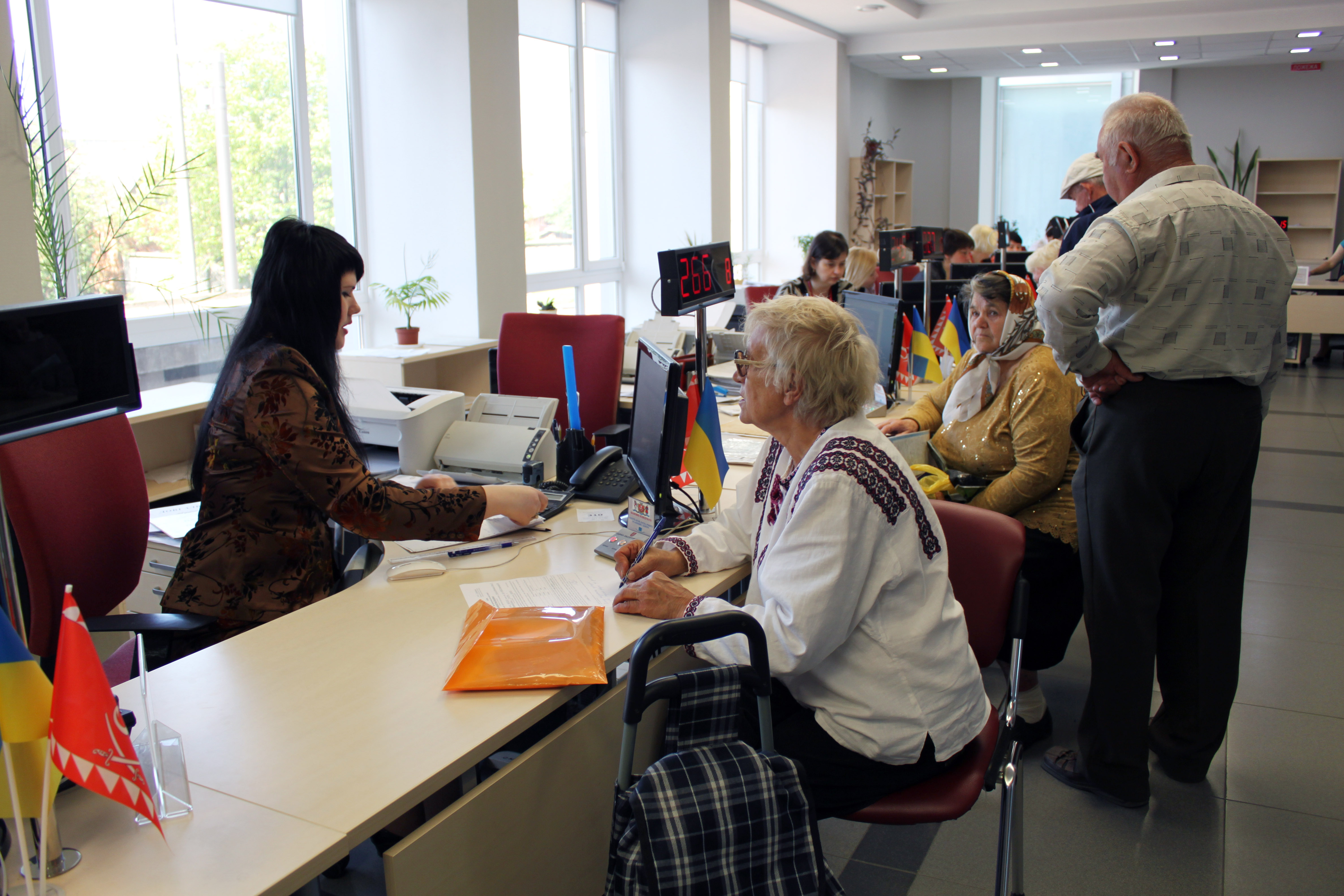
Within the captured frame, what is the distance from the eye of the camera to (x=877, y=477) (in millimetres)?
1527

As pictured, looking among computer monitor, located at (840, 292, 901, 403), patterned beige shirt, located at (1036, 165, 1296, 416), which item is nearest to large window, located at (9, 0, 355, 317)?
computer monitor, located at (840, 292, 901, 403)

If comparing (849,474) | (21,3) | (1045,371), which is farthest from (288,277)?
(21,3)

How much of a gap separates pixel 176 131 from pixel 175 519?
2.22 m

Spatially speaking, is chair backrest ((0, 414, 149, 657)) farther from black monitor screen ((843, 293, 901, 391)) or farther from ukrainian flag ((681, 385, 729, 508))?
black monitor screen ((843, 293, 901, 391))

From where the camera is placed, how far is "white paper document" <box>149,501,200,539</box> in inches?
95.3

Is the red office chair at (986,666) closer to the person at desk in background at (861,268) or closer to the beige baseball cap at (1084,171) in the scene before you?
the beige baseball cap at (1084,171)

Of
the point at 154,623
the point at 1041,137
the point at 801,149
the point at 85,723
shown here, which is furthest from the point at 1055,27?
the point at 85,723

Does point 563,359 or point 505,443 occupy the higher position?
point 563,359

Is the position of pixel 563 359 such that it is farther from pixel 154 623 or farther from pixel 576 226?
pixel 576 226

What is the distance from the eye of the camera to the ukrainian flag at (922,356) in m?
4.12

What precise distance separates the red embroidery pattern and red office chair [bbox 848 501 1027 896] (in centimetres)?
31

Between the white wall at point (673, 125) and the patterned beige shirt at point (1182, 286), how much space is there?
5321 millimetres

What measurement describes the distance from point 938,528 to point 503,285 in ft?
13.1

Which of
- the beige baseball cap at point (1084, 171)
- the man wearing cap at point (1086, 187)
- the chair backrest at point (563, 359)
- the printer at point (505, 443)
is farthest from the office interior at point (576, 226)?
the beige baseball cap at point (1084, 171)
